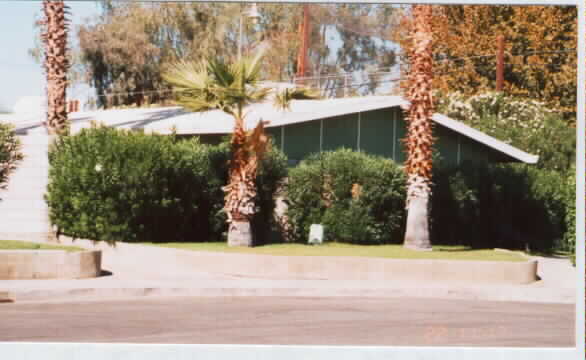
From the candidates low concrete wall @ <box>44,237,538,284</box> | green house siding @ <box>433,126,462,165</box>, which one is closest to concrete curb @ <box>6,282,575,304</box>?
low concrete wall @ <box>44,237,538,284</box>

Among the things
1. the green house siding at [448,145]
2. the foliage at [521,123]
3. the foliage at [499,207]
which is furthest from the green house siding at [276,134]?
the foliage at [521,123]

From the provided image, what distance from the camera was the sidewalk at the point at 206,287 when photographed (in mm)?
15570

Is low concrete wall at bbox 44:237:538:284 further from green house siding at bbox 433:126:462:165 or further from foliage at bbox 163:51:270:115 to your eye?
green house siding at bbox 433:126:462:165

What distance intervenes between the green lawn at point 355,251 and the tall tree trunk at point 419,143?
0.58 metres

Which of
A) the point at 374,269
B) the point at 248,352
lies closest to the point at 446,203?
the point at 374,269

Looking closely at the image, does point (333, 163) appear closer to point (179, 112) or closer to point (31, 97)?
point (179, 112)

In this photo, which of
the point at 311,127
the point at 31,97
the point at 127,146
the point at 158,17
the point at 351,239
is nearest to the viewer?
the point at 127,146

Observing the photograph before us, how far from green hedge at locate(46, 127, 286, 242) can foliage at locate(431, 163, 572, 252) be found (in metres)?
5.56

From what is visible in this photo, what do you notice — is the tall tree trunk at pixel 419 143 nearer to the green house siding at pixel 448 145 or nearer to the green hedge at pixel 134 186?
the green hedge at pixel 134 186

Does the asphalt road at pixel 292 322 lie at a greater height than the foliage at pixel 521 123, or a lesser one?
lesser

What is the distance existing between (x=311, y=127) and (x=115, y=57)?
29.0m

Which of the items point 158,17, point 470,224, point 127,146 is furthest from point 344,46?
point 127,146

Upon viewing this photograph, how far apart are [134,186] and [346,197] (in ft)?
17.3

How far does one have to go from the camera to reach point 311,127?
25969 millimetres
